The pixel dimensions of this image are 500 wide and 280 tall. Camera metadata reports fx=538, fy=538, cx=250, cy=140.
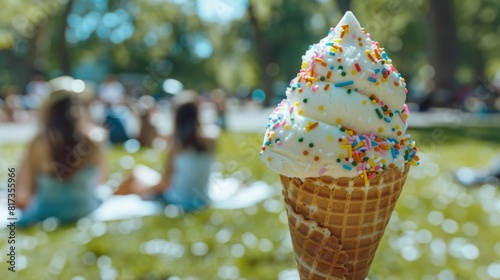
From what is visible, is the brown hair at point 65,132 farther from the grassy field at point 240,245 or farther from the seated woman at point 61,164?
the grassy field at point 240,245

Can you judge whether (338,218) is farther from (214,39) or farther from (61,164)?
(214,39)

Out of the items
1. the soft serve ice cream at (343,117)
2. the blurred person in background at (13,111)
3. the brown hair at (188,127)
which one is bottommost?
the soft serve ice cream at (343,117)

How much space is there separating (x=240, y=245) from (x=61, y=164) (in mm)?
1753

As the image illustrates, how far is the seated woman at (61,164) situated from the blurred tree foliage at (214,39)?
285 inches

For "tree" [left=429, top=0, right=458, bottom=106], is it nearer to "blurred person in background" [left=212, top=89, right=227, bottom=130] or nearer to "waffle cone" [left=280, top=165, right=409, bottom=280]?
"blurred person in background" [left=212, top=89, right=227, bottom=130]

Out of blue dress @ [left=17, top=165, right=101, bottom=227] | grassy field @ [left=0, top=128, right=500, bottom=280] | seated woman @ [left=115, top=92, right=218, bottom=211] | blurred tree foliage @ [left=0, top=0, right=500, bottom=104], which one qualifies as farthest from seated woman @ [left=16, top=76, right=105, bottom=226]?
blurred tree foliage @ [left=0, top=0, right=500, bottom=104]

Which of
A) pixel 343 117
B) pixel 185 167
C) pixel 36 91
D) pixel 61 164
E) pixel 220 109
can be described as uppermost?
pixel 36 91

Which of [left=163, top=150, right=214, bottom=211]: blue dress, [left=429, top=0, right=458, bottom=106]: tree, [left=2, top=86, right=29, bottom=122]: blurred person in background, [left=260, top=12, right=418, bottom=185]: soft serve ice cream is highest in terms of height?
[left=2, top=86, right=29, bottom=122]: blurred person in background

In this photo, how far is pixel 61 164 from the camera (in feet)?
15.7

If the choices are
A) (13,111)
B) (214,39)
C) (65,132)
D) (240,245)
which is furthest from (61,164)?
(214,39)

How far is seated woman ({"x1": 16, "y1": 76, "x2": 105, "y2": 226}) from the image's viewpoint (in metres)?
4.66

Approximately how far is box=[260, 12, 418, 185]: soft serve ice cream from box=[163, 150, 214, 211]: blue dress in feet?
11.4

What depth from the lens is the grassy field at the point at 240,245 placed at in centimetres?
394

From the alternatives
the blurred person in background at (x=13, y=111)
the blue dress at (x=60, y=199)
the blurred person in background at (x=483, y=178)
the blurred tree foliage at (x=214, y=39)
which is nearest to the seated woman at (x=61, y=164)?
the blue dress at (x=60, y=199)
